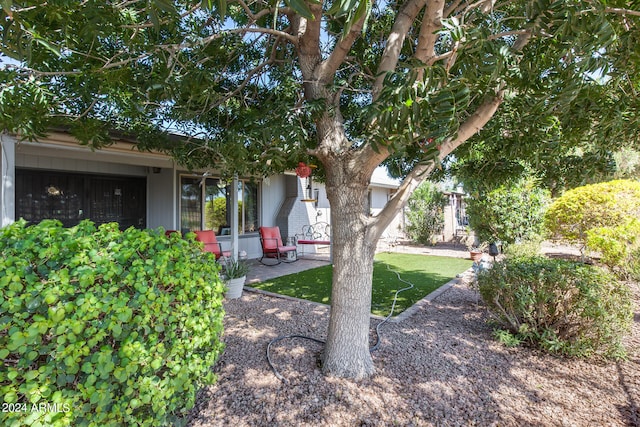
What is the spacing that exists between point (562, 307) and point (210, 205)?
865cm

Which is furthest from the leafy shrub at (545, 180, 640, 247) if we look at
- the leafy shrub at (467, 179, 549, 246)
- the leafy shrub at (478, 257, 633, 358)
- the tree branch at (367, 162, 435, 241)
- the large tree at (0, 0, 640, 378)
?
the tree branch at (367, 162, 435, 241)

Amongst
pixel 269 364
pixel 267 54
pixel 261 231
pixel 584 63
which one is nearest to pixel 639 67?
pixel 584 63

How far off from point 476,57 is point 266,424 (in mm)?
3100

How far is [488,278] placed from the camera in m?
4.12

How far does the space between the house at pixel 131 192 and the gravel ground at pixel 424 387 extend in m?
3.55

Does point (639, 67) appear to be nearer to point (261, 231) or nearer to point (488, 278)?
point (488, 278)

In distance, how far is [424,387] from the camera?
2873 millimetres

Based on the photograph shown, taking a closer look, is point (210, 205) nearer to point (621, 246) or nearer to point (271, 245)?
point (271, 245)

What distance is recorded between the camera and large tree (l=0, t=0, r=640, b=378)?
2.06m

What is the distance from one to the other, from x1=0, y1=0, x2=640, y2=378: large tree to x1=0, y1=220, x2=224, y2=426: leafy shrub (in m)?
1.29

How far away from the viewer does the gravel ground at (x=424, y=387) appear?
245 cm

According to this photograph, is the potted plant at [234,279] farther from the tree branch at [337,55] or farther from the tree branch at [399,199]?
the tree branch at [337,55]

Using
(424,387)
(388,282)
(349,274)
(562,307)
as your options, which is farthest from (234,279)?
(562,307)

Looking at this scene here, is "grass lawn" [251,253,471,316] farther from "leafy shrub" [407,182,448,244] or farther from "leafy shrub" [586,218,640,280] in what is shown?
"leafy shrub" [407,182,448,244]
